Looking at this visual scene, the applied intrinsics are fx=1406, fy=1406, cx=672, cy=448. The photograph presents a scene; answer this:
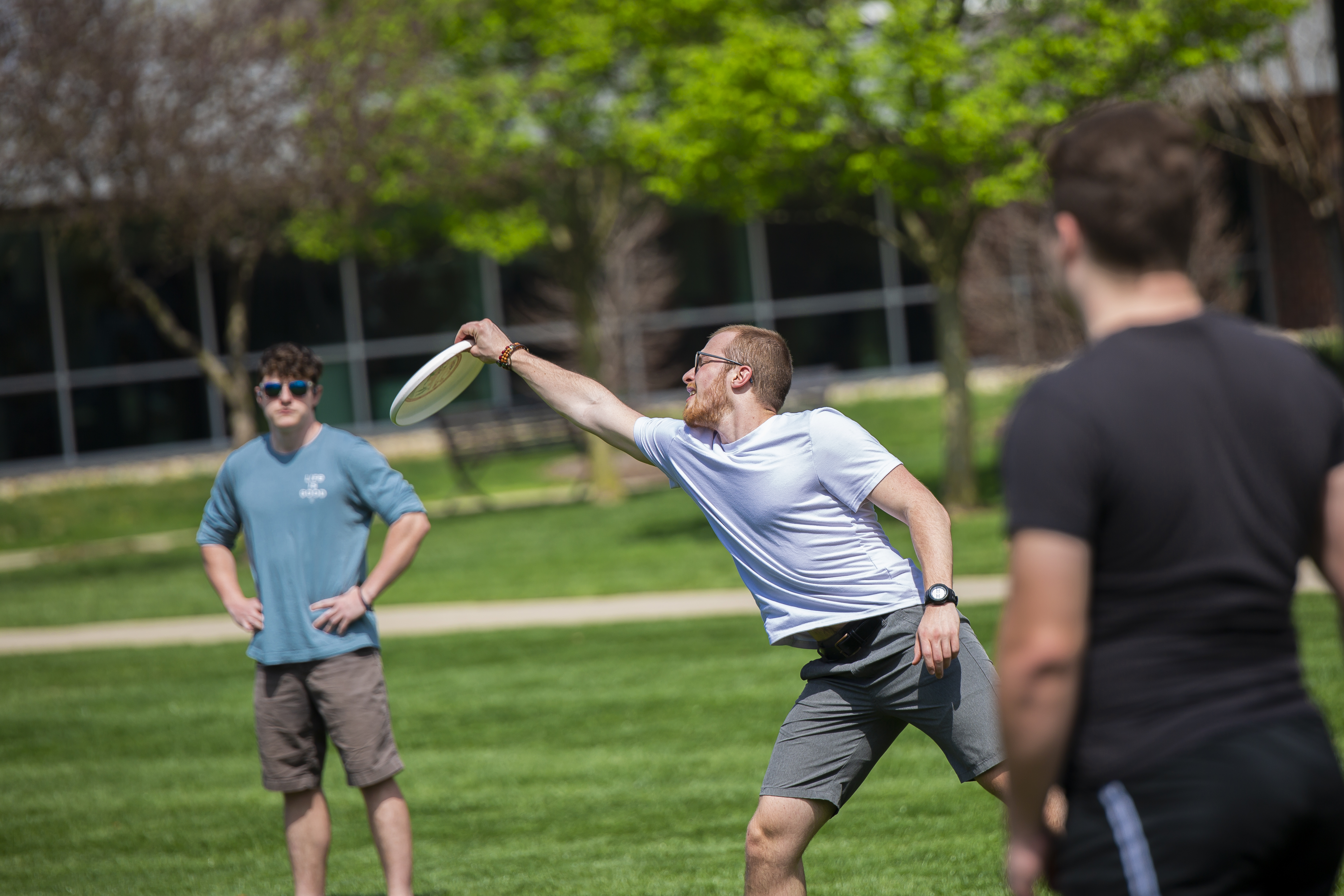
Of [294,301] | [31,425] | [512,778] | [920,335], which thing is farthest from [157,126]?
[920,335]

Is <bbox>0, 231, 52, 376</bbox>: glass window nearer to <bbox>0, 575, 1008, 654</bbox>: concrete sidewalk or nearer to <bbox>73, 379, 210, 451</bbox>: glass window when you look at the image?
<bbox>73, 379, 210, 451</bbox>: glass window

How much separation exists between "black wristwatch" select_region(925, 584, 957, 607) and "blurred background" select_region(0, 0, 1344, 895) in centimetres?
195

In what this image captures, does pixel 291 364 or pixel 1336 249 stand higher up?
pixel 1336 249

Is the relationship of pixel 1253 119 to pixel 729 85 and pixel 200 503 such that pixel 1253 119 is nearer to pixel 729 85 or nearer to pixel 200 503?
pixel 729 85

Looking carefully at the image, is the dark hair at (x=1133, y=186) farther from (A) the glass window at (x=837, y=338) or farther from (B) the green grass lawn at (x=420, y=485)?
(A) the glass window at (x=837, y=338)

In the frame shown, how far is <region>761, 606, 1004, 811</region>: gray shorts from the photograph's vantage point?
366 centimetres

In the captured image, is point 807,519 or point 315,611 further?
point 315,611

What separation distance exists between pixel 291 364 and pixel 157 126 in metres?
10.9

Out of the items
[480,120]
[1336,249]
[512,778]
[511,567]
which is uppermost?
[480,120]

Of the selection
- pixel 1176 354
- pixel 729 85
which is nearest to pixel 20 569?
pixel 729 85

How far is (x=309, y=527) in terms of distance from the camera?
4.91 meters

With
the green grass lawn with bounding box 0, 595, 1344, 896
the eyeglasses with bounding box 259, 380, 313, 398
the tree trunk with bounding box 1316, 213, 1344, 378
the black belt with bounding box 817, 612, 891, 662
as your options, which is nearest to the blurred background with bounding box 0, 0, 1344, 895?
the green grass lawn with bounding box 0, 595, 1344, 896

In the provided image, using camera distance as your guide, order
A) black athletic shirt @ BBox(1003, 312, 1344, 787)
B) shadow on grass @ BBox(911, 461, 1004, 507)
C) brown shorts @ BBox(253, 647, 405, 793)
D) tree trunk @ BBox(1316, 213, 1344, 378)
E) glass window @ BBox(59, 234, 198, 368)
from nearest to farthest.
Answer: black athletic shirt @ BBox(1003, 312, 1344, 787)
brown shorts @ BBox(253, 647, 405, 793)
tree trunk @ BBox(1316, 213, 1344, 378)
shadow on grass @ BBox(911, 461, 1004, 507)
glass window @ BBox(59, 234, 198, 368)

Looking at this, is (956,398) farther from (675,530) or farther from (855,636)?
(855,636)
